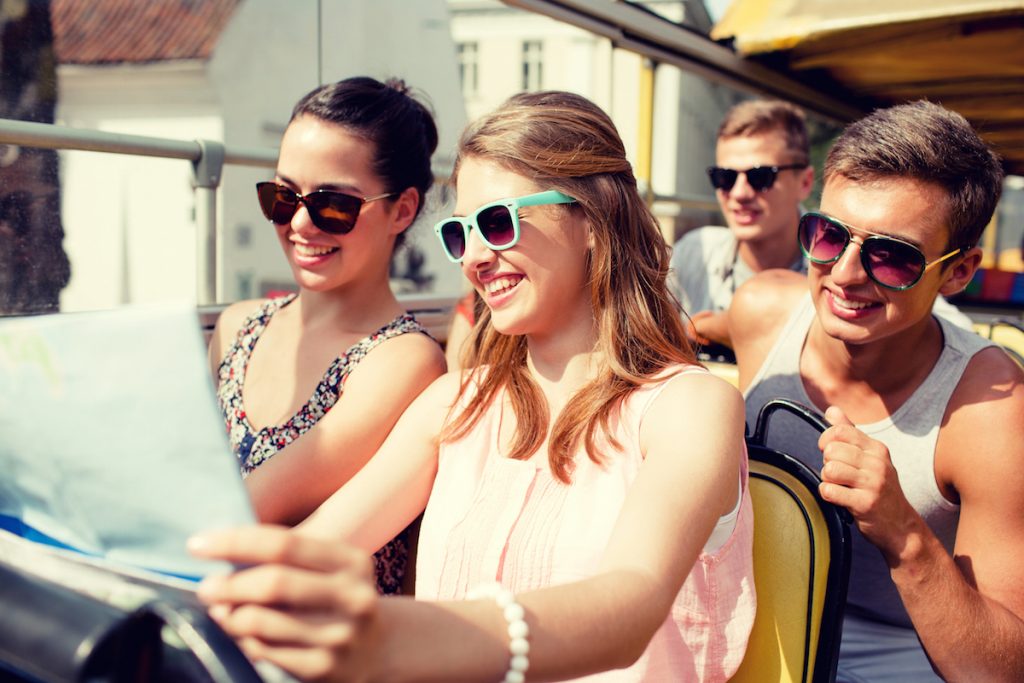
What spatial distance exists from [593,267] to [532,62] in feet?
101

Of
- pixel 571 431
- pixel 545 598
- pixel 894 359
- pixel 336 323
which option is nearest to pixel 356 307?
pixel 336 323

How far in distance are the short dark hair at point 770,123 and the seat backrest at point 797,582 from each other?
256 centimetres

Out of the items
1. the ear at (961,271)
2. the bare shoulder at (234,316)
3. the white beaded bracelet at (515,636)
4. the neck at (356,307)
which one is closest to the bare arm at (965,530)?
the ear at (961,271)

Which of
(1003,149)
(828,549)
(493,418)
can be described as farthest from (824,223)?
(1003,149)

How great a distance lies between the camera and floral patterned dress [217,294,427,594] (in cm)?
201

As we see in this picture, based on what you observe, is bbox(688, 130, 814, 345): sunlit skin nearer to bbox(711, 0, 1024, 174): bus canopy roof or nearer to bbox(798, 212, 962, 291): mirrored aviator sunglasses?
bbox(711, 0, 1024, 174): bus canopy roof

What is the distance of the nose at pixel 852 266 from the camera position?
6.17 ft

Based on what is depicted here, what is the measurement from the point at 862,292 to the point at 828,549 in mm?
547

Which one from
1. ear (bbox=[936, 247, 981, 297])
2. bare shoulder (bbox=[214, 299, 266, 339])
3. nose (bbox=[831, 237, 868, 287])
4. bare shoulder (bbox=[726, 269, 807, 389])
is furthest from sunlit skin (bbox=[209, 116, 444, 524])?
ear (bbox=[936, 247, 981, 297])

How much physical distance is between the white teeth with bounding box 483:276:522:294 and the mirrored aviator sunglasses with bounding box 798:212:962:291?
68 centimetres

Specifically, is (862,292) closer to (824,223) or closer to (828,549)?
(824,223)

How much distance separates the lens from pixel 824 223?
6.33 feet

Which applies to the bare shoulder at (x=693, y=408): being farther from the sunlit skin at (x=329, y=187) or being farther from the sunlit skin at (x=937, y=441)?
the sunlit skin at (x=329, y=187)

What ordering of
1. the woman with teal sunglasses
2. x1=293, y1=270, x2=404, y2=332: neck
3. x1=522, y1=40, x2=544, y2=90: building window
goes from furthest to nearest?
x1=522, y1=40, x2=544, y2=90: building window < x1=293, y1=270, x2=404, y2=332: neck < the woman with teal sunglasses
